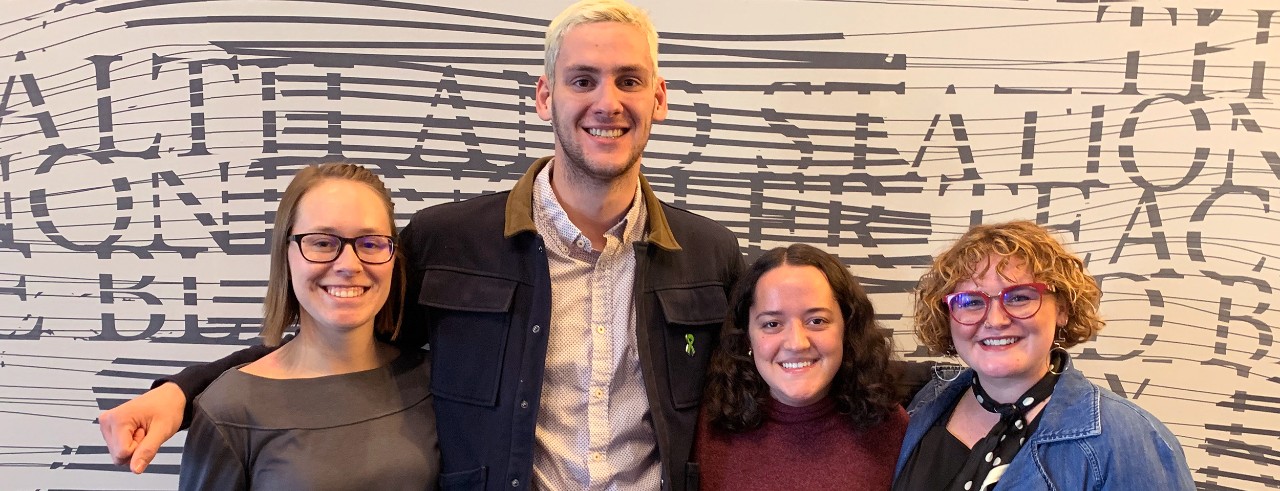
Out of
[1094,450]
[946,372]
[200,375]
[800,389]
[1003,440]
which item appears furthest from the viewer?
[946,372]

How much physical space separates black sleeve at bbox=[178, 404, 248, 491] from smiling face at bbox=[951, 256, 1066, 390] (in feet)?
5.14

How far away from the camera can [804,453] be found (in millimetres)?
1746

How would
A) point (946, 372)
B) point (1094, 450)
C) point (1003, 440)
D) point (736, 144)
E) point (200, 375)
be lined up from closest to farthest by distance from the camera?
point (1094, 450) → point (1003, 440) → point (200, 375) → point (946, 372) → point (736, 144)

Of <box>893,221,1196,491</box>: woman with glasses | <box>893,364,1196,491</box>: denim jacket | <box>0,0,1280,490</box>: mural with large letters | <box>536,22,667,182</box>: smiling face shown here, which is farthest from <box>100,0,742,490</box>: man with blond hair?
<box>893,364,1196,491</box>: denim jacket

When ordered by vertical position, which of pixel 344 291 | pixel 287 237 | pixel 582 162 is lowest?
pixel 344 291

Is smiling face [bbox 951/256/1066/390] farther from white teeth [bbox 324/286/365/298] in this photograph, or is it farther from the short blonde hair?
white teeth [bbox 324/286/365/298]

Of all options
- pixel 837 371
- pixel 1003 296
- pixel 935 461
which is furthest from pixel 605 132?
pixel 935 461

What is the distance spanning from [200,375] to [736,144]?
1594 millimetres

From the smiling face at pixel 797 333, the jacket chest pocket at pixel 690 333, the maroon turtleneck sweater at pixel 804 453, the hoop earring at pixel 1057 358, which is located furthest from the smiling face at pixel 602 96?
the hoop earring at pixel 1057 358

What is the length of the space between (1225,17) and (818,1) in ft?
4.08

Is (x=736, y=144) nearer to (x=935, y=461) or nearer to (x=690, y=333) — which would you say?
(x=690, y=333)

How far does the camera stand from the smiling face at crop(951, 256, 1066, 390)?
152cm

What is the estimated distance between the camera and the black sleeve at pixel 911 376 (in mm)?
1969

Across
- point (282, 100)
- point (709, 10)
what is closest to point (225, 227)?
point (282, 100)
